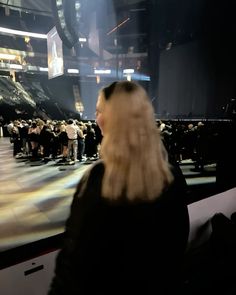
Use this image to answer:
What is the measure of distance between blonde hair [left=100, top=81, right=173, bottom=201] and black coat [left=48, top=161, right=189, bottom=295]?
32mm

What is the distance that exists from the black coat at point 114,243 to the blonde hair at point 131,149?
32 mm

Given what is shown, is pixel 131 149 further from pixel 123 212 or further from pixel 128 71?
pixel 128 71

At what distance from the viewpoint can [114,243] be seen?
2.47 feet

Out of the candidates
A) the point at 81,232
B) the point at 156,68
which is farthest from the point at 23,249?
the point at 156,68

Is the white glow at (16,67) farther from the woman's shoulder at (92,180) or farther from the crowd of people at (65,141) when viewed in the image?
the woman's shoulder at (92,180)

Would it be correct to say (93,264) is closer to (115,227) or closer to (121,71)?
(115,227)

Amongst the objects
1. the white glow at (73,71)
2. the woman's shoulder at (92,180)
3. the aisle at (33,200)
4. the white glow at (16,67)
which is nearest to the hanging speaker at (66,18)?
the aisle at (33,200)

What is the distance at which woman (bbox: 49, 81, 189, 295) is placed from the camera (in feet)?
2.44

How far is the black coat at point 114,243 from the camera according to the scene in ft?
2.44

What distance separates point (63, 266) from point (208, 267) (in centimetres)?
169

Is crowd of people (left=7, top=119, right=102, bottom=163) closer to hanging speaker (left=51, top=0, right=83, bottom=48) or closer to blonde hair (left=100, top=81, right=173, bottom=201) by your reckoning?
hanging speaker (left=51, top=0, right=83, bottom=48)

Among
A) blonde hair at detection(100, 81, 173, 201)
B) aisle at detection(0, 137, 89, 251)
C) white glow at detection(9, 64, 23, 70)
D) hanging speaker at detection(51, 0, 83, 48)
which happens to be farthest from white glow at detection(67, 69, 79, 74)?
blonde hair at detection(100, 81, 173, 201)

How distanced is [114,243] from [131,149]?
0.89ft

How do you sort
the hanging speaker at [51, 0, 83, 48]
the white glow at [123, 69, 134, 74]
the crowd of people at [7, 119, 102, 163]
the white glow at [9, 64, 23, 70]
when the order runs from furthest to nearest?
the white glow at [9, 64, 23, 70], the white glow at [123, 69, 134, 74], the crowd of people at [7, 119, 102, 163], the hanging speaker at [51, 0, 83, 48]
